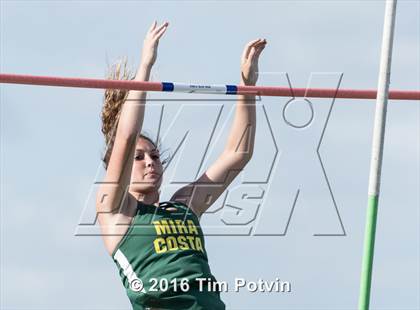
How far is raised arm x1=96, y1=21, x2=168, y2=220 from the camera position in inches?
287

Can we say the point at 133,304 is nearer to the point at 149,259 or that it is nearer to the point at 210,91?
the point at 149,259

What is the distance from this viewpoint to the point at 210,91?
834cm

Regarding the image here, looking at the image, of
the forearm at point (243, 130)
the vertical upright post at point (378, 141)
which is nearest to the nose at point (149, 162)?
the forearm at point (243, 130)

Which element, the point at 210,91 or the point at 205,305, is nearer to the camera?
the point at 205,305

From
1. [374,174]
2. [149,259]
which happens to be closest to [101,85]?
[149,259]

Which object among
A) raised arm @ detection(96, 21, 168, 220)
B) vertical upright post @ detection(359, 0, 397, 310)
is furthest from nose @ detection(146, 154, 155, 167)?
vertical upright post @ detection(359, 0, 397, 310)

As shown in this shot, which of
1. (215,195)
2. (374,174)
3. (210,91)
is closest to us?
(374,174)

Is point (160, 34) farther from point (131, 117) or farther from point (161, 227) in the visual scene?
point (161, 227)

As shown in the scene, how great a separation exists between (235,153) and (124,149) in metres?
0.96

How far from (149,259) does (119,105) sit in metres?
1.14

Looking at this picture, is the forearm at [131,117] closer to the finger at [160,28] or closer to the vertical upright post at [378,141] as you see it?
the finger at [160,28]

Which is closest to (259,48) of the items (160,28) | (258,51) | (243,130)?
(258,51)

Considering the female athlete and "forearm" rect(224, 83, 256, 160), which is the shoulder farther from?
"forearm" rect(224, 83, 256, 160)

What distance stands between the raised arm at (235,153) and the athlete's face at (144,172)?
0.27 m
